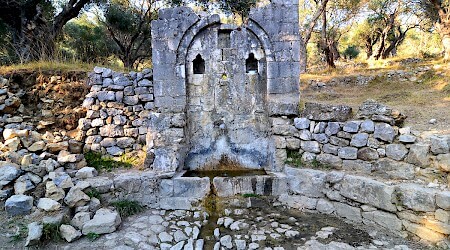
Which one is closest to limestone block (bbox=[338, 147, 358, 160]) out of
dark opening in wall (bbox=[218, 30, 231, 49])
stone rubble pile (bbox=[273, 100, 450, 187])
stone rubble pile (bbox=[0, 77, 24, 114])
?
stone rubble pile (bbox=[273, 100, 450, 187])

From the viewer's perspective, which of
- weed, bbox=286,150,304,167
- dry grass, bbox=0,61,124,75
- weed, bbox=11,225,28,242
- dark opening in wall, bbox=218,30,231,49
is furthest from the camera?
dry grass, bbox=0,61,124,75

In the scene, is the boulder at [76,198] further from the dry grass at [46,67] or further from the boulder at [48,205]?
the dry grass at [46,67]

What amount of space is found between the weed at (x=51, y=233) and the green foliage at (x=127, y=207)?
0.95 meters

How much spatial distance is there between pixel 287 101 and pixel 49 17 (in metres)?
9.01

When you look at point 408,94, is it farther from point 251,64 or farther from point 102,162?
point 102,162

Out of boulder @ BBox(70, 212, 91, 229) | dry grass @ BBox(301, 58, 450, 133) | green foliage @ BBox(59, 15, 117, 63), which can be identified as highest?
green foliage @ BBox(59, 15, 117, 63)

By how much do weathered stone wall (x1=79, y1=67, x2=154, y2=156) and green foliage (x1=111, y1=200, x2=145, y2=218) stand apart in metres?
1.34

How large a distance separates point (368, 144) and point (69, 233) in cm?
460

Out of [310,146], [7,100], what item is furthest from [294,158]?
[7,100]

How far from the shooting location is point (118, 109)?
19.2 feet

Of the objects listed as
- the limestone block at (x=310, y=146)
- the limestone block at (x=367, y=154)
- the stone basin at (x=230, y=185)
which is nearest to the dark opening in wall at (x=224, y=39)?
the limestone block at (x=310, y=146)

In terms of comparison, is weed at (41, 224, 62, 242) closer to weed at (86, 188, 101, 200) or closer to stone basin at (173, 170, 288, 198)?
weed at (86, 188, 101, 200)

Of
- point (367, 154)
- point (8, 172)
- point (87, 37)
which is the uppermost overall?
point (87, 37)

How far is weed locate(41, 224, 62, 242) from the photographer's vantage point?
12.1 feet
